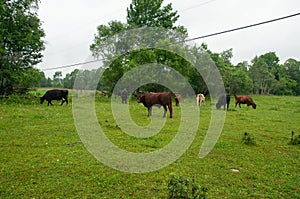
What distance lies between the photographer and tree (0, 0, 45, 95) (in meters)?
19.1

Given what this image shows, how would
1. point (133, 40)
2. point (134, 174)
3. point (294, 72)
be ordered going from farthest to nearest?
point (294, 72), point (133, 40), point (134, 174)

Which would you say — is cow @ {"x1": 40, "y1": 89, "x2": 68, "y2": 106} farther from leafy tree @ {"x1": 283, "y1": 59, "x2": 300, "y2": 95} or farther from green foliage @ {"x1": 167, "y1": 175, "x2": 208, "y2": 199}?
leafy tree @ {"x1": 283, "y1": 59, "x2": 300, "y2": 95}

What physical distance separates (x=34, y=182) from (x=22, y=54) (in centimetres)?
1961

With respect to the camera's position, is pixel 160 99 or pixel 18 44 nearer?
pixel 160 99

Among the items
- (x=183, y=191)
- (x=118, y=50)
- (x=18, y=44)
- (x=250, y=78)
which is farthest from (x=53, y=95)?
(x=250, y=78)

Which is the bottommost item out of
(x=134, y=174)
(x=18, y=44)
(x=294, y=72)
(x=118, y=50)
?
(x=134, y=174)

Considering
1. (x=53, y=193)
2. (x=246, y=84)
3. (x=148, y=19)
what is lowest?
(x=53, y=193)

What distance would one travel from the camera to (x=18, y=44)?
19.8 metres

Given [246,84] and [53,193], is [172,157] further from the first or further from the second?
[246,84]

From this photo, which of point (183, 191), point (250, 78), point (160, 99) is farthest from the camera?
point (250, 78)

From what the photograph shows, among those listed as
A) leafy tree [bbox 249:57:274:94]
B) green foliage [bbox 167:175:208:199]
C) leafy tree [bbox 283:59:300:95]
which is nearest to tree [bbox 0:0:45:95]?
green foliage [bbox 167:175:208:199]

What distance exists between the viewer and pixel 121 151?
6340 mm

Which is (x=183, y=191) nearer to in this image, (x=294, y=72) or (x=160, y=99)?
(x=160, y=99)

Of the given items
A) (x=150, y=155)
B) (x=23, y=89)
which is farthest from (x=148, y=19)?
(x=150, y=155)
